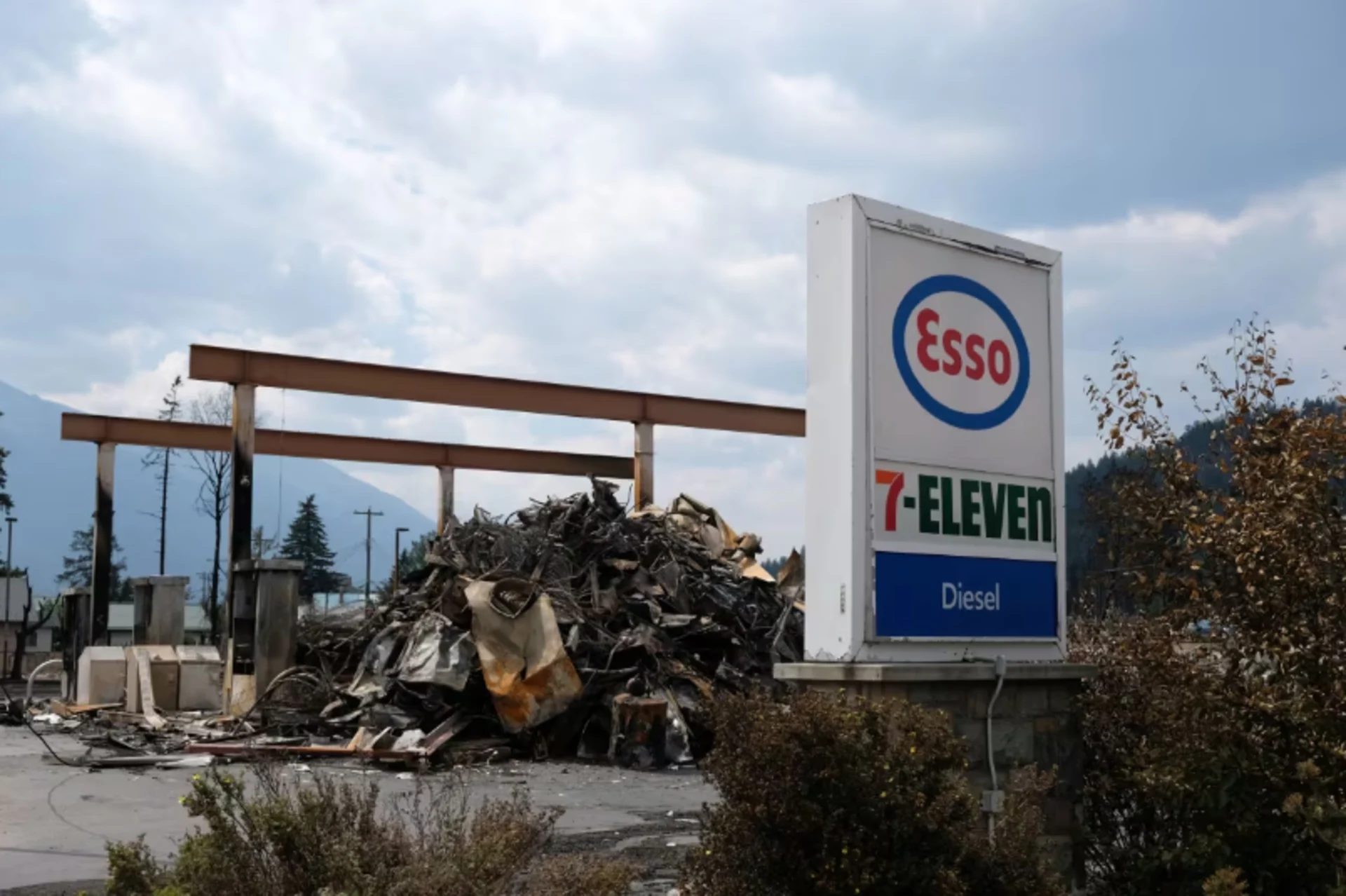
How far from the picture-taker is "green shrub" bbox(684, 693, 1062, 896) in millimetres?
5594

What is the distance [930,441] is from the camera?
7348 mm

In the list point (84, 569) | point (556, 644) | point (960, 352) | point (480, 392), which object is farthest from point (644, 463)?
point (84, 569)

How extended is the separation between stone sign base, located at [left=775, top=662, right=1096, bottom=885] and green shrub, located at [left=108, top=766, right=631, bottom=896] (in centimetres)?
154

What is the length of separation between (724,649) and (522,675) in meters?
3.26

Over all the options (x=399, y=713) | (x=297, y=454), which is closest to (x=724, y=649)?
(x=399, y=713)

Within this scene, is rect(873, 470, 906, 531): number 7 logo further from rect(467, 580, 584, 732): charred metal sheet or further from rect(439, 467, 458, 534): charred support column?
rect(439, 467, 458, 534): charred support column

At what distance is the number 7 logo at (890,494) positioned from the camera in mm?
7066

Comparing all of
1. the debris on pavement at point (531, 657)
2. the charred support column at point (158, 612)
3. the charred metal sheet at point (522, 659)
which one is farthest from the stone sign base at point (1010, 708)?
the charred support column at point (158, 612)

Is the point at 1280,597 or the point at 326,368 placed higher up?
the point at 326,368

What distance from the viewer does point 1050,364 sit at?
8.05 metres

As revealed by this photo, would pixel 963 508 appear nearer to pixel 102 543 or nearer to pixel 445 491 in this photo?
pixel 445 491

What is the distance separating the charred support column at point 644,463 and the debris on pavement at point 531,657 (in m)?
2.85

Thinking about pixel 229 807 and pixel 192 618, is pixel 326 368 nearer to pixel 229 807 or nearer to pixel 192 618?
pixel 229 807

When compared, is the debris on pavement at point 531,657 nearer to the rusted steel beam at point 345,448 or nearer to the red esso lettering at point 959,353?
the rusted steel beam at point 345,448
